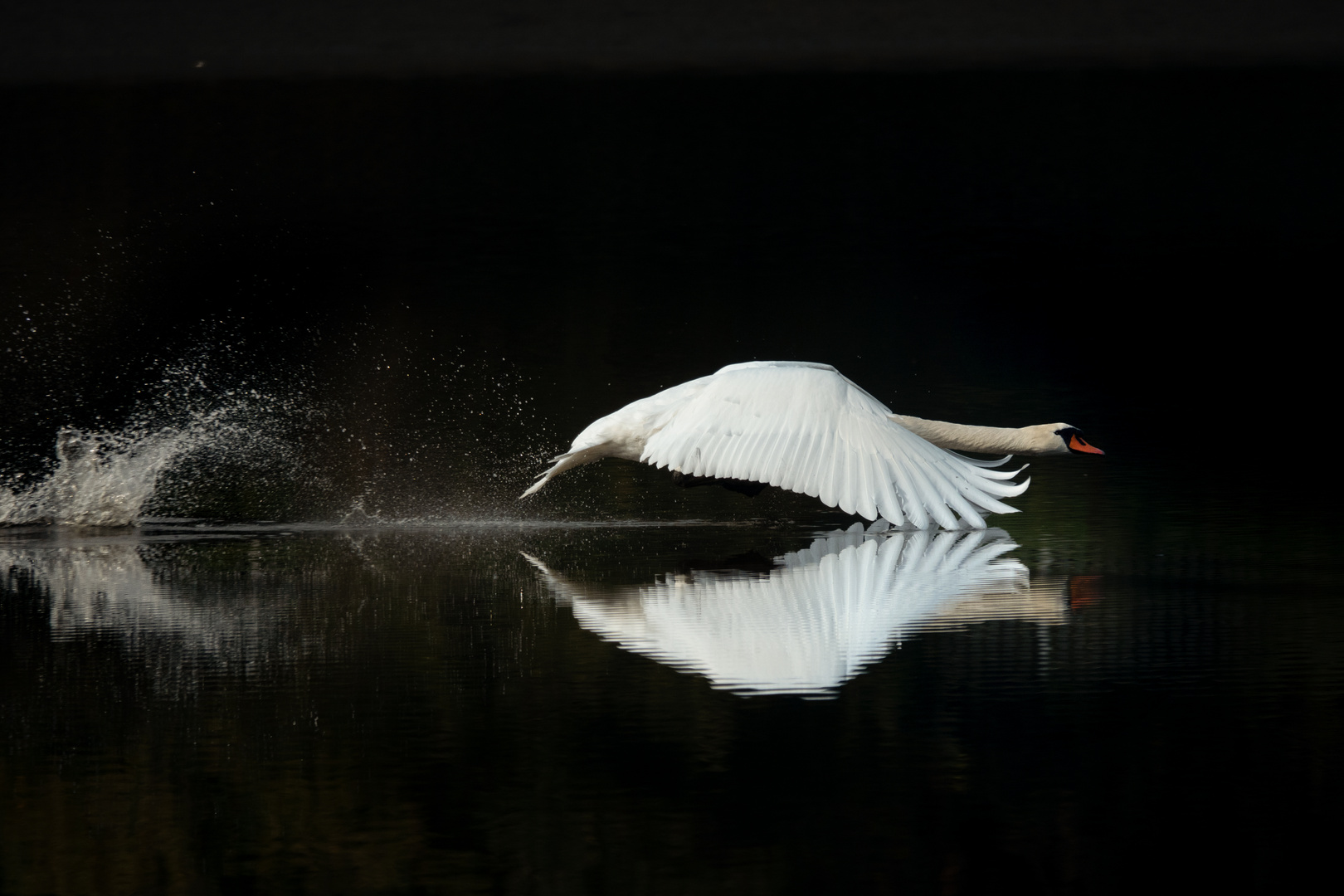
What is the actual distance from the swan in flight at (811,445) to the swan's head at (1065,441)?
1.99 ft

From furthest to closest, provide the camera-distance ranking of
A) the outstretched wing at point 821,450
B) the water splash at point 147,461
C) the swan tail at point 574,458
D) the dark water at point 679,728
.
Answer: the water splash at point 147,461
the swan tail at point 574,458
the outstretched wing at point 821,450
the dark water at point 679,728

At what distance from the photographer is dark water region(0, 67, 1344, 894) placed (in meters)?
3.96

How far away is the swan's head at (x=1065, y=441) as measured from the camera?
28.1 ft

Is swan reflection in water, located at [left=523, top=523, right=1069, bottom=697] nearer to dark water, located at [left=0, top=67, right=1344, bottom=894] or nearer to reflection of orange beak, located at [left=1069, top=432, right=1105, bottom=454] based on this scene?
dark water, located at [left=0, top=67, right=1344, bottom=894]

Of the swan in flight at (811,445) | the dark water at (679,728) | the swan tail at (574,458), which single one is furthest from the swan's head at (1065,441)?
the swan tail at (574,458)

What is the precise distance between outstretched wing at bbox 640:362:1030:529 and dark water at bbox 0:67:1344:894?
0.28m

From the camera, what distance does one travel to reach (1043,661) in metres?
5.30

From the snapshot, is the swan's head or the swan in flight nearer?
the swan in flight

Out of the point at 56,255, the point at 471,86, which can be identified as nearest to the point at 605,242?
the point at 56,255

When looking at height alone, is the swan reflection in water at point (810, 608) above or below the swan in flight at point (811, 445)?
below

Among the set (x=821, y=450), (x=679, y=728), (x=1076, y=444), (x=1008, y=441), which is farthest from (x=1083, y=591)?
(x=679, y=728)

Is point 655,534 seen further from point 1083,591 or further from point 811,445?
point 1083,591

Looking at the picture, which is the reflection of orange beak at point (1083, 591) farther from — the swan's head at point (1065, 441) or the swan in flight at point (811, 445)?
the swan's head at point (1065, 441)

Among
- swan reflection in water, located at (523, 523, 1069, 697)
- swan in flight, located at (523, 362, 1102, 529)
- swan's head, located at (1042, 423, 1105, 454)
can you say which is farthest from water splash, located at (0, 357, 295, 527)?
swan's head, located at (1042, 423, 1105, 454)
